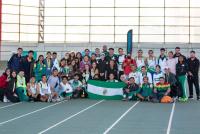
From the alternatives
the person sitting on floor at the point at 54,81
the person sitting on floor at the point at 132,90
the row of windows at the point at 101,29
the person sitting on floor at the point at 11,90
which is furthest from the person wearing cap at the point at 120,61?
the row of windows at the point at 101,29

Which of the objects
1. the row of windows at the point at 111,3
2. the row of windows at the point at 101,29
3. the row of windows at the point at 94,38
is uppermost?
the row of windows at the point at 111,3

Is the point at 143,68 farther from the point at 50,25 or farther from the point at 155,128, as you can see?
the point at 50,25

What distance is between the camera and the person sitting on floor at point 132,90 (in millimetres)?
16797

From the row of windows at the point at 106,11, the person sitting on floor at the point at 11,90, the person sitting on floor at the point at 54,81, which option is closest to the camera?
the person sitting on floor at the point at 11,90

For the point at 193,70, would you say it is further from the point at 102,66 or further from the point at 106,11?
the point at 106,11

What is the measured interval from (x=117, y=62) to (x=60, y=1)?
21698 mm

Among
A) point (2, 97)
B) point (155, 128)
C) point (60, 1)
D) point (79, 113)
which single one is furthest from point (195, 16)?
point (155, 128)

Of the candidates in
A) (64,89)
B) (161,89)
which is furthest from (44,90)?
(161,89)

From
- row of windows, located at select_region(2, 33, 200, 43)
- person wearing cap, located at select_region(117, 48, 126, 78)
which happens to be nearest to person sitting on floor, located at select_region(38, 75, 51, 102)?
person wearing cap, located at select_region(117, 48, 126, 78)

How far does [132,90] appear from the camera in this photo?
1688cm

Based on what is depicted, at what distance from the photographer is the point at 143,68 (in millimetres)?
16953

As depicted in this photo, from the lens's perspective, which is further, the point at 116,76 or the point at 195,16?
the point at 195,16

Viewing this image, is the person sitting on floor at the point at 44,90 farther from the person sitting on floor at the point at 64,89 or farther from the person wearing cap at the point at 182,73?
the person wearing cap at the point at 182,73

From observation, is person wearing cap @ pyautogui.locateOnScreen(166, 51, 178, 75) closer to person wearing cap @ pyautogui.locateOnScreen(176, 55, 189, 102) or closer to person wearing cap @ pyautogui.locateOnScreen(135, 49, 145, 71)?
person wearing cap @ pyautogui.locateOnScreen(176, 55, 189, 102)
